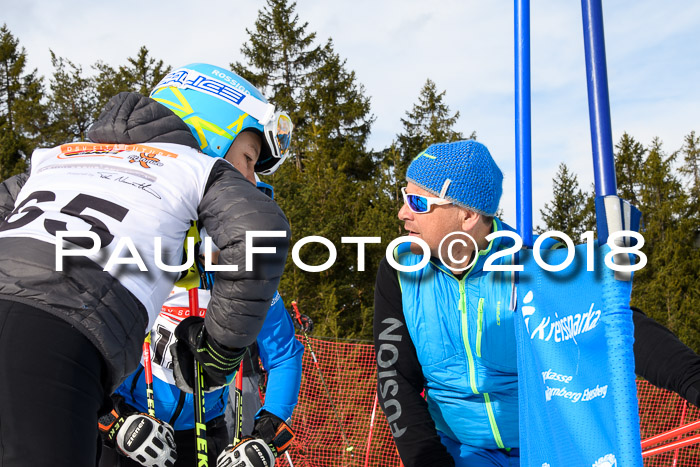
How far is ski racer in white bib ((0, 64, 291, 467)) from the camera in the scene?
5.03 ft

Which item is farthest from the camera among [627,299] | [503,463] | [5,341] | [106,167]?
[503,463]

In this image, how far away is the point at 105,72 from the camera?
31.7m

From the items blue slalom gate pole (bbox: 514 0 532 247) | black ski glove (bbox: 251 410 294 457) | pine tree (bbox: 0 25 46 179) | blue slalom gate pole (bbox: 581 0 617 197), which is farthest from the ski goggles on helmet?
pine tree (bbox: 0 25 46 179)

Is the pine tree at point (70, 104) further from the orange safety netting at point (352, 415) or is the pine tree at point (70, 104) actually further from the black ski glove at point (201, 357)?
the black ski glove at point (201, 357)

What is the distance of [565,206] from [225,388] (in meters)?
38.2

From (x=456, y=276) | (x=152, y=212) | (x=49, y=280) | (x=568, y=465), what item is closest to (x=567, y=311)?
(x=568, y=465)

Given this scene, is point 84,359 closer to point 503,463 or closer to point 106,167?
point 106,167

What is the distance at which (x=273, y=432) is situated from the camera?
3.09 metres

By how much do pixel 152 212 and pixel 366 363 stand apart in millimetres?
13831

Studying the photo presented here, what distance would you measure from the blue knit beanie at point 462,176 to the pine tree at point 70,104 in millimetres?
31289

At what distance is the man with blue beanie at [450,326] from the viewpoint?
255 centimetres

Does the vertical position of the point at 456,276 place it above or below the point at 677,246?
below

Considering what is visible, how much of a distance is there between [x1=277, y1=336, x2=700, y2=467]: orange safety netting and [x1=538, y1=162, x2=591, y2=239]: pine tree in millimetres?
23703

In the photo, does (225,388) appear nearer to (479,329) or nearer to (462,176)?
(479,329)
